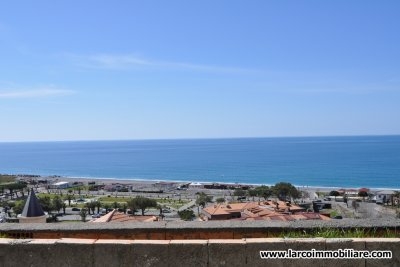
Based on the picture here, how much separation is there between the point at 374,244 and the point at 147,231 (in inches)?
121

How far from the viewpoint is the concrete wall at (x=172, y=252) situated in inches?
190

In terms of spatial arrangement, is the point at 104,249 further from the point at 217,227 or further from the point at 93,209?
the point at 93,209

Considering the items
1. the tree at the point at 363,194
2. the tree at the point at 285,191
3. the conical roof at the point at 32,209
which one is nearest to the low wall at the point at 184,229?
the conical roof at the point at 32,209

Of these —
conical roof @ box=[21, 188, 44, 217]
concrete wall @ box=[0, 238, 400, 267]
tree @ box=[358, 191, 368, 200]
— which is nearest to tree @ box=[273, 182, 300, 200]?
tree @ box=[358, 191, 368, 200]

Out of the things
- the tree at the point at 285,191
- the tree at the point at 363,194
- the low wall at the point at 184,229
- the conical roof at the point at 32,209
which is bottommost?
the tree at the point at 363,194

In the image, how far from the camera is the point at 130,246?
498 cm

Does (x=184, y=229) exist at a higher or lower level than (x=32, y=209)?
higher

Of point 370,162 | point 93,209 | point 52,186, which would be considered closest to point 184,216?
point 93,209

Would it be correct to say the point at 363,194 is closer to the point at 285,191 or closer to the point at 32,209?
the point at 285,191

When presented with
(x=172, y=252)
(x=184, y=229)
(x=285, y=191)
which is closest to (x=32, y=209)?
(x=184, y=229)

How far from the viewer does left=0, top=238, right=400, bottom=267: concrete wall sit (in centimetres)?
483

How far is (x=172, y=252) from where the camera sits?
4930 mm

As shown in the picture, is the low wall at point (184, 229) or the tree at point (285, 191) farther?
the tree at point (285, 191)

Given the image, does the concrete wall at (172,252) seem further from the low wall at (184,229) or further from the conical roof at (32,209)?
the conical roof at (32,209)
